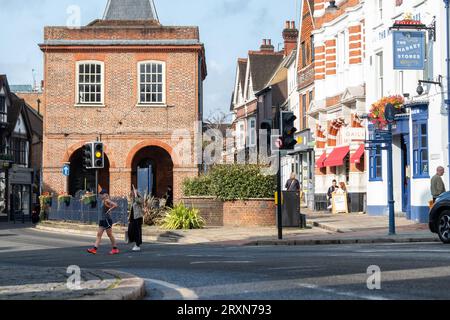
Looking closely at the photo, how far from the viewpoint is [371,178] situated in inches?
1470

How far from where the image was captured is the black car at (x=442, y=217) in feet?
68.9

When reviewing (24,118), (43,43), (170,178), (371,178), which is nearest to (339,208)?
(371,178)

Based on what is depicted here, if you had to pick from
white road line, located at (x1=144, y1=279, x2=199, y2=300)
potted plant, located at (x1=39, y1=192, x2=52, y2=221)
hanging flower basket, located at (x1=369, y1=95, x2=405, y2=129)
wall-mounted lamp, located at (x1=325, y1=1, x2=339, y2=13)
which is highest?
wall-mounted lamp, located at (x1=325, y1=1, x2=339, y2=13)

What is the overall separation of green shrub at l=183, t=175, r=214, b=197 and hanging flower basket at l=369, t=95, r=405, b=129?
7017 mm

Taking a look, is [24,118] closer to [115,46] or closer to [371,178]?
[115,46]

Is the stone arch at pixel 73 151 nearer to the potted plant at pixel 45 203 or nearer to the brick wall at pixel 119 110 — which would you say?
the brick wall at pixel 119 110

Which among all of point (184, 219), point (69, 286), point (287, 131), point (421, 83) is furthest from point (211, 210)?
point (69, 286)

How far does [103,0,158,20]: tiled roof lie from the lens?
49.5m

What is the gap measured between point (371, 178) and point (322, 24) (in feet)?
40.3

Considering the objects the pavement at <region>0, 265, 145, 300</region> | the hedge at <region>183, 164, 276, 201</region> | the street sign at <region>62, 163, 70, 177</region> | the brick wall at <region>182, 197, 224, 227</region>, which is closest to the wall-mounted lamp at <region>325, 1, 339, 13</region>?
the hedge at <region>183, 164, 276, 201</region>

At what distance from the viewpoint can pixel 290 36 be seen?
6850 cm

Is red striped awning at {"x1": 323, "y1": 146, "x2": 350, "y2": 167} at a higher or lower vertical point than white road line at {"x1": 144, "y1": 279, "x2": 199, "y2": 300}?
higher

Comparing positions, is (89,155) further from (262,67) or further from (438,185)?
(262,67)

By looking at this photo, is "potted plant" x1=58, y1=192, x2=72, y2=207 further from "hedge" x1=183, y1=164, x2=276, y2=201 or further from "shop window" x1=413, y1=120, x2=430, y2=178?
"shop window" x1=413, y1=120, x2=430, y2=178
